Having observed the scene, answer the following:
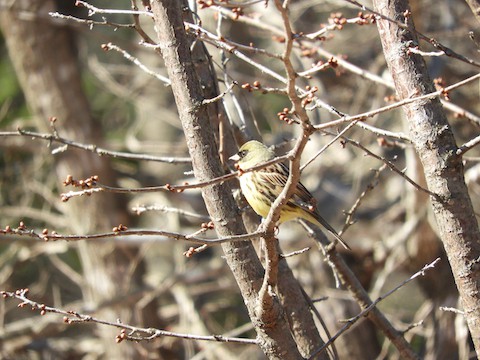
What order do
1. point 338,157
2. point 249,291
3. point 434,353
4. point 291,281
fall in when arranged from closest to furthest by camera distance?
point 249,291 → point 291,281 → point 434,353 → point 338,157

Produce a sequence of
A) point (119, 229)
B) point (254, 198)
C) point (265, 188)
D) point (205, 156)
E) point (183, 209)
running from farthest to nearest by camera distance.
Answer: point (183, 209) → point (265, 188) → point (254, 198) → point (205, 156) → point (119, 229)

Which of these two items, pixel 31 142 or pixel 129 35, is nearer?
pixel 31 142

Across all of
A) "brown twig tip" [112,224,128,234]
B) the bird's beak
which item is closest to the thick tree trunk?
"brown twig tip" [112,224,128,234]

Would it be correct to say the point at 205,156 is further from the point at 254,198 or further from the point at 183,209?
the point at 183,209

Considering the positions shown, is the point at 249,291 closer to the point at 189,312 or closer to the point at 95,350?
the point at 189,312

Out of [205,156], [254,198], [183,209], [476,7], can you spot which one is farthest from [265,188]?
[183,209]

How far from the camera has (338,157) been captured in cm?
791

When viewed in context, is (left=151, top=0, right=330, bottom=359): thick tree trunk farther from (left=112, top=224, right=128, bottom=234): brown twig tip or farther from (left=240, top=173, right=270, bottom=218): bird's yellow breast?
(left=240, top=173, right=270, bottom=218): bird's yellow breast

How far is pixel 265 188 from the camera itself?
146 inches

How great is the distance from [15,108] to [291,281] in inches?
259

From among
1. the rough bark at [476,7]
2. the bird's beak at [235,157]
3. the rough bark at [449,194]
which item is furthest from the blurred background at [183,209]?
the rough bark at [476,7]

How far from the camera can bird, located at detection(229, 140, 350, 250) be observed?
3482 mm

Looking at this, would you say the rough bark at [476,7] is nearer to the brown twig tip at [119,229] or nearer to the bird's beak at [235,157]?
the bird's beak at [235,157]

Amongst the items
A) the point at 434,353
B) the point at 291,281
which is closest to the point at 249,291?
the point at 291,281
